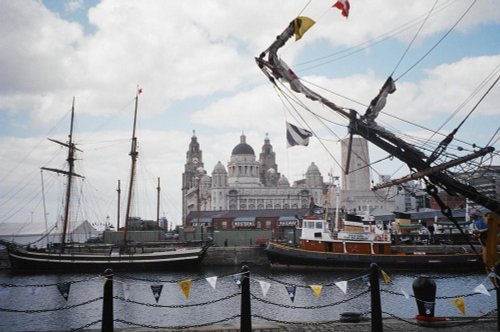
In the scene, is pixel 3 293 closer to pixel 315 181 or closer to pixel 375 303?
pixel 375 303

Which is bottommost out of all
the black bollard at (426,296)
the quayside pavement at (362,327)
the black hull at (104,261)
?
the black hull at (104,261)

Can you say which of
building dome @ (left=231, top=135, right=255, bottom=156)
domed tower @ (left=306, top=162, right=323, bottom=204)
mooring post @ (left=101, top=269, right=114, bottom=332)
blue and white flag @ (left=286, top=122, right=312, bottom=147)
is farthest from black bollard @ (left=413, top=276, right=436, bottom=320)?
building dome @ (left=231, top=135, right=255, bottom=156)

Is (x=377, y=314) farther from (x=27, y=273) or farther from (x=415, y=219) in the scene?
(x=415, y=219)

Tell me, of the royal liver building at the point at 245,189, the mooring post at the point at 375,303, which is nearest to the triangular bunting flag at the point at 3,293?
the mooring post at the point at 375,303

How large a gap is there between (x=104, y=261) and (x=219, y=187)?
76621 millimetres

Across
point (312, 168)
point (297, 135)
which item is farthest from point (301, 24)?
point (312, 168)

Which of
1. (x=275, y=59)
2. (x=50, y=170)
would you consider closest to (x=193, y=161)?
(x=50, y=170)

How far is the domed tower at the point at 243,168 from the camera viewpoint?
398 ft

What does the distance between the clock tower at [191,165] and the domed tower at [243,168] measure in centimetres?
2263

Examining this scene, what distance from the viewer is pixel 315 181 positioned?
409 feet

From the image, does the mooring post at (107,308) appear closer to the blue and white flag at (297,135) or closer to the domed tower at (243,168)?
the blue and white flag at (297,135)

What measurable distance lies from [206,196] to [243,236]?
251 feet

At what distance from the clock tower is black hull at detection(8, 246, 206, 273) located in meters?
102

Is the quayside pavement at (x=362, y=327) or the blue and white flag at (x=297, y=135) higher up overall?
the blue and white flag at (x=297, y=135)
